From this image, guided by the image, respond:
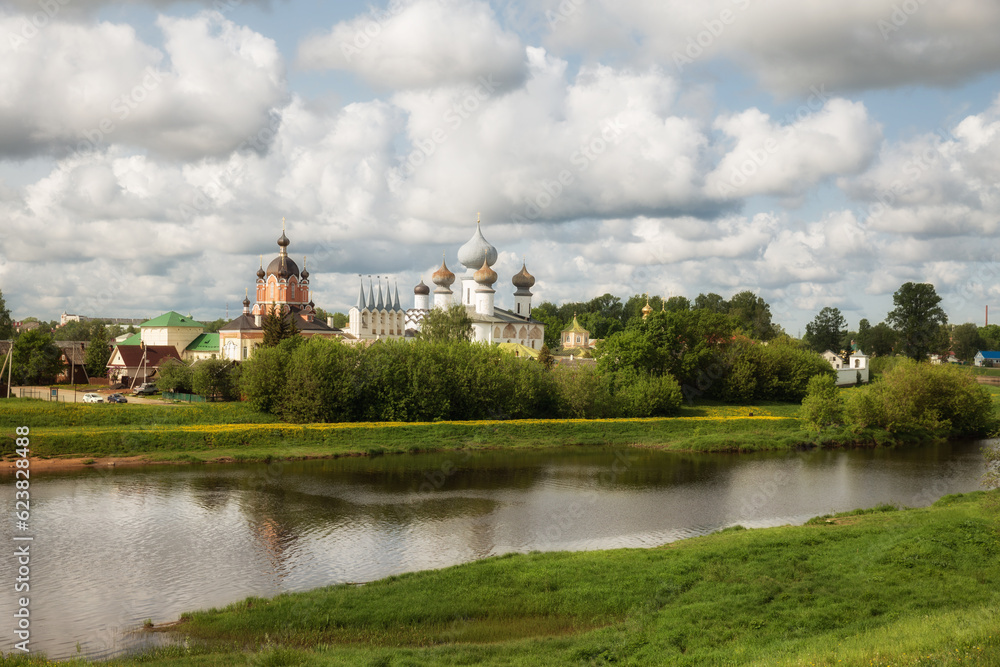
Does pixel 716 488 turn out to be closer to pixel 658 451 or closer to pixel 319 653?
pixel 658 451

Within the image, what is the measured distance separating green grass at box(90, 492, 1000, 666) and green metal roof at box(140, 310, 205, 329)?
2456 inches

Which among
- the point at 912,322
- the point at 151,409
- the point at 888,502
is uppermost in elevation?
the point at 912,322

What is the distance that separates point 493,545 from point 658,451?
19.6 m

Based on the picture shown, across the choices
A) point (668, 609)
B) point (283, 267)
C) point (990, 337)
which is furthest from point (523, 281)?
point (990, 337)

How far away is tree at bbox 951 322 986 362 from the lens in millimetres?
107156

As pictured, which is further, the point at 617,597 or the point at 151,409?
the point at 151,409

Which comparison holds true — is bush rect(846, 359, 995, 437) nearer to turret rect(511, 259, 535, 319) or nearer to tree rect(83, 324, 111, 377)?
turret rect(511, 259, 535, 319)

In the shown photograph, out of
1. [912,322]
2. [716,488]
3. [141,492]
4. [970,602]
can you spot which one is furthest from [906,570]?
[912,322]

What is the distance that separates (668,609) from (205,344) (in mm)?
64402

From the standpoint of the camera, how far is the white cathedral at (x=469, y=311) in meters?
69.2

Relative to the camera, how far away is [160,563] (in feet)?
57.7

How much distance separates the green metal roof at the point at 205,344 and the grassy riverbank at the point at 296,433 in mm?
30533

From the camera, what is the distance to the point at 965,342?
109 m

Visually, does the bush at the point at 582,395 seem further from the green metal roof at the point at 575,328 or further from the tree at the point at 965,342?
the tree at the point at 965,342
